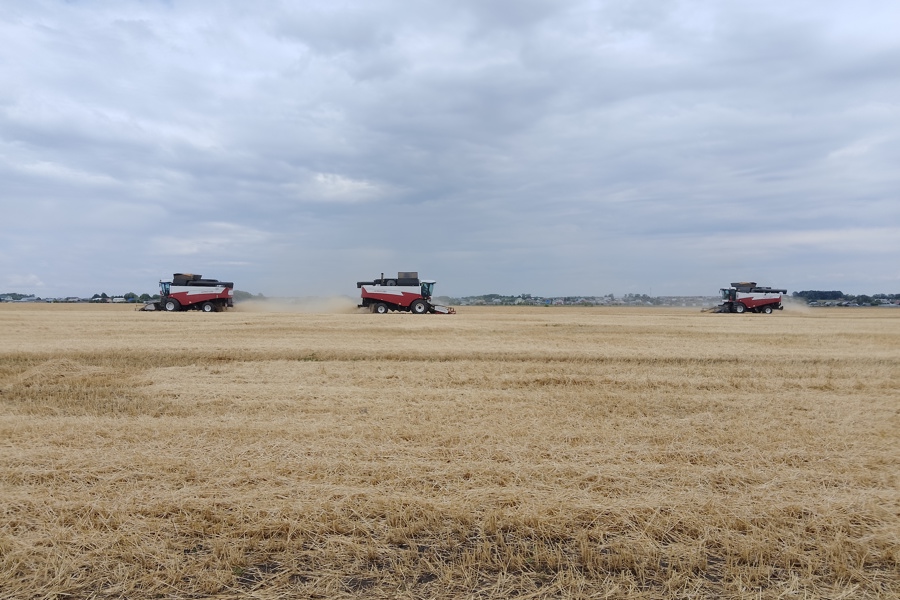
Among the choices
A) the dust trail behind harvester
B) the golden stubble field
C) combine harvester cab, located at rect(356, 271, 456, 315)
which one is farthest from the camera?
the dust trail behind harvester

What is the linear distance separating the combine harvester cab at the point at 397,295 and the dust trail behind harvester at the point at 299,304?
5125 millimetres

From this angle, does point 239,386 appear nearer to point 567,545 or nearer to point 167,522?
point 167,522

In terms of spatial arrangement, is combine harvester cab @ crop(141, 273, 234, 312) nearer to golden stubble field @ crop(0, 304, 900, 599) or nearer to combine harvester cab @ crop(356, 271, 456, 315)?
combine harvester cab @ crop(356, 271, 456, 315)

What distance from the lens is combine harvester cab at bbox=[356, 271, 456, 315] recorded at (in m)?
38.8

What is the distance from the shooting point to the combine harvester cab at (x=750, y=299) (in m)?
46.9

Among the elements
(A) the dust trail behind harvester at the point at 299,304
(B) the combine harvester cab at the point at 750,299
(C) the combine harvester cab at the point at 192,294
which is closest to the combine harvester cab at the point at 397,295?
(A) the dust trail behind harvester at the point at 299,304

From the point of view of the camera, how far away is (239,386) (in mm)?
10891

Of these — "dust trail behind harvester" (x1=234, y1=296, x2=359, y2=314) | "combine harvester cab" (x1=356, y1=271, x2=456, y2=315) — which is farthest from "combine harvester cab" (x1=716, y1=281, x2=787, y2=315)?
"dust trail behind harvester" (x1=234, y1=296, x2=359, y2=314)

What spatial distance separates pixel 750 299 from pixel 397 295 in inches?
1151

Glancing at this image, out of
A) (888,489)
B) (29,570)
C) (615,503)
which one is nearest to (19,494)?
(29,570)

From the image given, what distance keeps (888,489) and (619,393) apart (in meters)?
5.03

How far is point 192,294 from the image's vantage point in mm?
39875

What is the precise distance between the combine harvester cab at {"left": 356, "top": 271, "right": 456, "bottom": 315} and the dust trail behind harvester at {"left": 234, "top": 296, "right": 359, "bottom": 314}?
202 inches

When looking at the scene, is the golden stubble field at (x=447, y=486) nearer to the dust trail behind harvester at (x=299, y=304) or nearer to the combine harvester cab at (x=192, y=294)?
the combine harvester cab at (x=192, y=294)
